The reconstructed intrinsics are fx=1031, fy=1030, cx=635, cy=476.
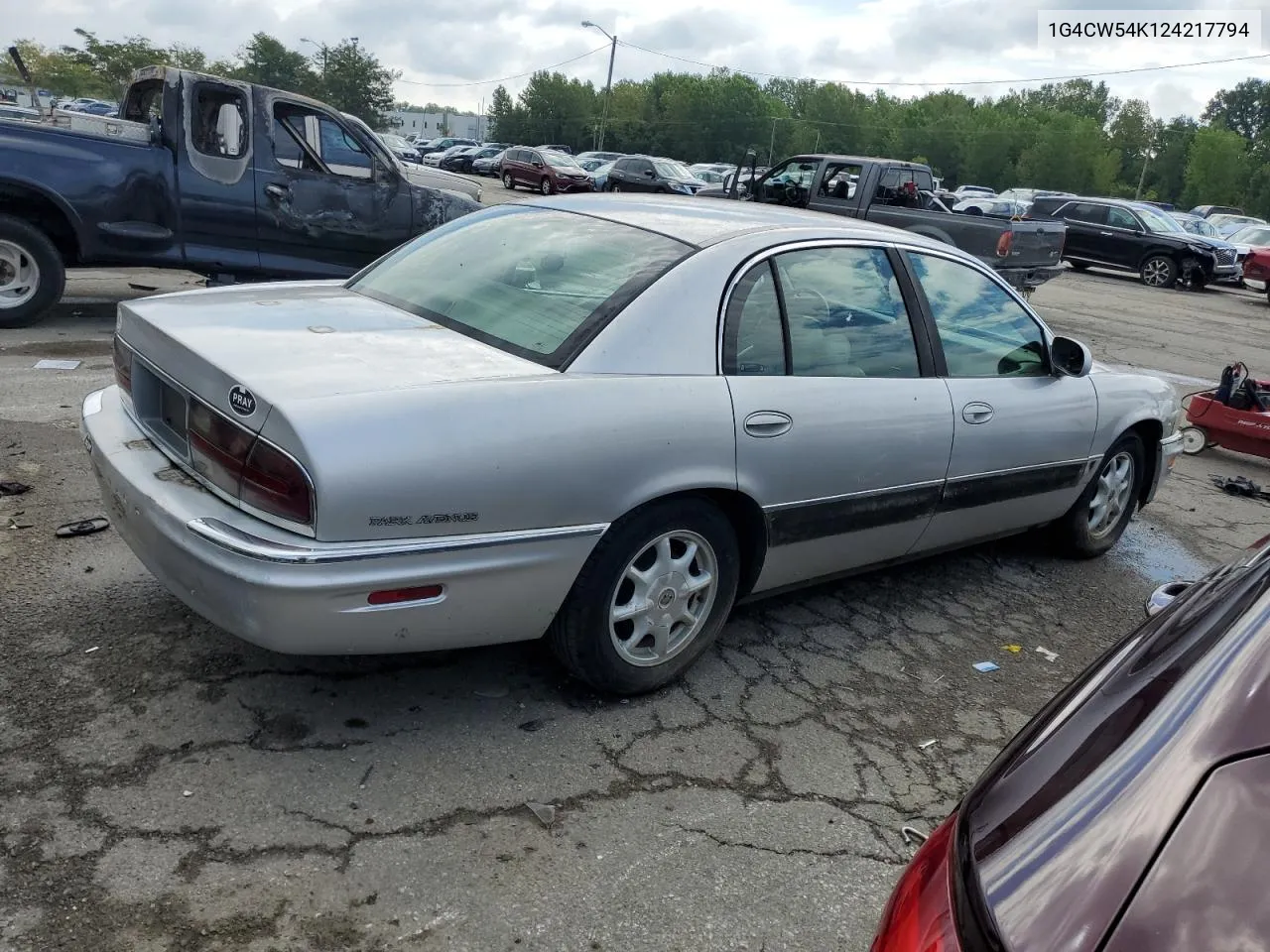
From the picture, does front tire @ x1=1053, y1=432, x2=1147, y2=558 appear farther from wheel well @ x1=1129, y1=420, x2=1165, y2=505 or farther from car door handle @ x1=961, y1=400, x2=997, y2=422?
car door handle @ x1=961, y1=400, x2=997, y2=422

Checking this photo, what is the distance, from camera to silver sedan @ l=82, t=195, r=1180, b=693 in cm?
266

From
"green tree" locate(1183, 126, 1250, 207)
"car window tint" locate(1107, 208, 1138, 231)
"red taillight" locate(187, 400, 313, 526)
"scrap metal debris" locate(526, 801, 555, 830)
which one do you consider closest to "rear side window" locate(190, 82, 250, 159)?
"red taillight" locate(187, 400, 313, 526)

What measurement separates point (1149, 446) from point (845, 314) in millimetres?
2399

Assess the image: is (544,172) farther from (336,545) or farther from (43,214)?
(336,545)

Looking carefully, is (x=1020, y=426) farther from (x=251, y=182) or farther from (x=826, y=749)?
(x=251, y=182)

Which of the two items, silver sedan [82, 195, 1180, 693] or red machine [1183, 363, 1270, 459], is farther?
red machine [1183, 363, 1270, 459]

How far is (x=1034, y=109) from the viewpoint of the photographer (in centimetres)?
9588

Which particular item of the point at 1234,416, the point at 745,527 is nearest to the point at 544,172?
the point at 1234,416

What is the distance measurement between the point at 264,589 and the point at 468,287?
1.46 m

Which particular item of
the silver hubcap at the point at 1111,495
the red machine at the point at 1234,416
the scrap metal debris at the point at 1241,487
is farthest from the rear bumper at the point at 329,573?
the red machine at the point at 1234,416

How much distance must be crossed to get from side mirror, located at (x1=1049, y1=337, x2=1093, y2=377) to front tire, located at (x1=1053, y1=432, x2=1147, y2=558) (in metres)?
0.56

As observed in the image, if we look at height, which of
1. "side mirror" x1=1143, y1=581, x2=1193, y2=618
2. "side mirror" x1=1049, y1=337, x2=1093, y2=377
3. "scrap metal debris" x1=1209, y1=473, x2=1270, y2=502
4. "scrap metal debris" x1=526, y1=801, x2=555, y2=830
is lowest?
"scrap metal debris" x1=526, y1=801, x2=555, y2=830

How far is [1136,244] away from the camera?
22.2m

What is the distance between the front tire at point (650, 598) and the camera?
3.07 metres
